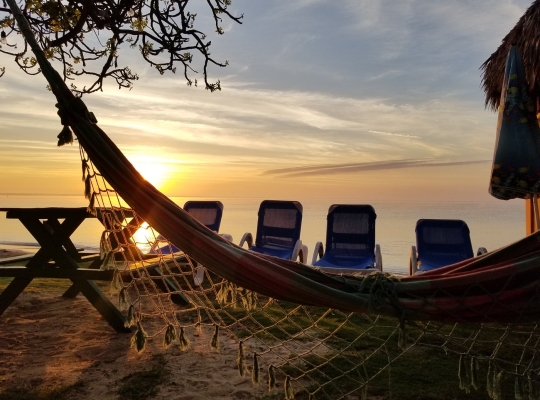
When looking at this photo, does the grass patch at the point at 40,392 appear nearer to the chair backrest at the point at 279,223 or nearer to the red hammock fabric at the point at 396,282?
the red hammock fabric at the point at 396,282

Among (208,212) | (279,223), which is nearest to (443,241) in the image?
(279,223)

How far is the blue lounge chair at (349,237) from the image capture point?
5789 mm

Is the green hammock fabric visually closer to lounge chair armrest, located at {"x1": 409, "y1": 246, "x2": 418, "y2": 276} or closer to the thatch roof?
lounge chair armrest, located at {"x1": 409, "y1": 246, "x2": 418, "y2": 276}

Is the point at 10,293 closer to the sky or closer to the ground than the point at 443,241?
closer to the sky

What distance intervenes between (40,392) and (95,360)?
0.49 metres

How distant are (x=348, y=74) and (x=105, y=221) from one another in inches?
288

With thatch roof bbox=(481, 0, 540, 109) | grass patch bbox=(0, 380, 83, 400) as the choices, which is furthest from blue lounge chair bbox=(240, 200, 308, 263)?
grass patch bbox=(0, 380, 83, 400)

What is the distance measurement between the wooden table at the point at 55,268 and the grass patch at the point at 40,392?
0.89m

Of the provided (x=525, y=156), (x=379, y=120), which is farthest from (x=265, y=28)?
(x=379, y=120)

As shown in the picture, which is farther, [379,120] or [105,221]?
[379,120]

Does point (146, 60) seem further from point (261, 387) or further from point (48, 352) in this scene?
point (261, 387)

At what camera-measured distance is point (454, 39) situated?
257 inches

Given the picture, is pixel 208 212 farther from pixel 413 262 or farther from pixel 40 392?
pixel 40 392

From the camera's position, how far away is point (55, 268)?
345cm
